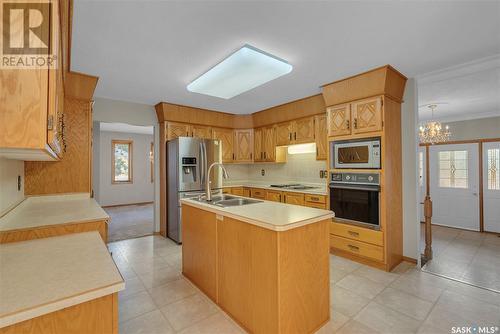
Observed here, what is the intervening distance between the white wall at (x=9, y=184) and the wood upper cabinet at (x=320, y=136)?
3.71 m

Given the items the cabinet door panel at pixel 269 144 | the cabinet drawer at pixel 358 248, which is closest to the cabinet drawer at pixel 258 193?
the cabinet door panel at pixel 269 144

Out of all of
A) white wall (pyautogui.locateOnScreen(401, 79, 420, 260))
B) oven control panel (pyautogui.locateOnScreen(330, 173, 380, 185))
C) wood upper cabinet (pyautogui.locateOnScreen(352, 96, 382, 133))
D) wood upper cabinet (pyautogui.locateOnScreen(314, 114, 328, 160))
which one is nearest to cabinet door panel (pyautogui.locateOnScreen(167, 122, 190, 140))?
wood upper cabinet (pyautogui.locateOnScreen(314, 114, 328, 160))

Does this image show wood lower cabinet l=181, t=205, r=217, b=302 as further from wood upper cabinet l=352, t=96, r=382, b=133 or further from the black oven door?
wood upper cabinet l=352, t=96, r=382, b=133

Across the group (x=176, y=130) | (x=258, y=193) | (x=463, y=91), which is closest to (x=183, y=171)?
(x=176, y=130)

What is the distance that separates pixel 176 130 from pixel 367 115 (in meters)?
→ 3.24

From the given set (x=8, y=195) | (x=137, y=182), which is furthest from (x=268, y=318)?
(x=137, y=182)

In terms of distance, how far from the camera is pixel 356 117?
313 cm

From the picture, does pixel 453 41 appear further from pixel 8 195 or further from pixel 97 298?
pixel 8 195

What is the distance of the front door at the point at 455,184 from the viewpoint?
4727 millimetres

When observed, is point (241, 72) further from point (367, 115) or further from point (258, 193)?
point (258, 193)

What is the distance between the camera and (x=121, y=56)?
8.09 ft

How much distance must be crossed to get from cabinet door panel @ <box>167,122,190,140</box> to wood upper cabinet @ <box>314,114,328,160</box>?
244cm

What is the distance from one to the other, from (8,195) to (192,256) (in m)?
1.72

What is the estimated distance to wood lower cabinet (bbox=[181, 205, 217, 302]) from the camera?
2195 mm
